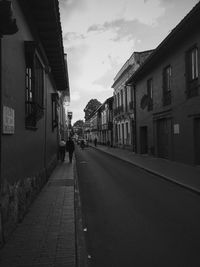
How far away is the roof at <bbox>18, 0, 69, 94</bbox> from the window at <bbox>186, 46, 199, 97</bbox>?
6.29 meters

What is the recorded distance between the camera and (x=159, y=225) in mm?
5996

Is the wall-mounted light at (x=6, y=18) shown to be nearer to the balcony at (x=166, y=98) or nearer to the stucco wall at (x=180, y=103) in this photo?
the stucco wall at (x=180, y=103)

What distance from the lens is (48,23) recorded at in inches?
324

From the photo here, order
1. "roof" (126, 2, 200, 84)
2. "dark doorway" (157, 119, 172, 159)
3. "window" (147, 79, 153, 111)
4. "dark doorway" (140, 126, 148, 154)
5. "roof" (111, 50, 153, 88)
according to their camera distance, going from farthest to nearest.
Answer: "roof" (111, 50, 153, 88)
"dark doorway" (140, 126, 148, 154)
"window" (147, 79, 153, 111)
"dark doorway" (157, 119, 172, 159)
"roof" (126, 2, 200, 84)

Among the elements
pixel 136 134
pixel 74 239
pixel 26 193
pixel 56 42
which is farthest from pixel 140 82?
pixel 74 239

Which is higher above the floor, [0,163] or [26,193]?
[0,163]

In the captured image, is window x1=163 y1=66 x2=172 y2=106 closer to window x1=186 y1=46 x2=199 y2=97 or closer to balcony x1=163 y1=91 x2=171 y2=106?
balcony x1=163 y1=91 x2=171 y2=106

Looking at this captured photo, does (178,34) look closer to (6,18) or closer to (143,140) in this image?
(143,140)

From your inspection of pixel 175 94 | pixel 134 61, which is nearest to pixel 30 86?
pixel 175 94

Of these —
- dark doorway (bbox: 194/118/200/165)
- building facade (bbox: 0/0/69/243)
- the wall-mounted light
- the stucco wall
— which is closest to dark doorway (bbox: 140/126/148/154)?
the stucco wall

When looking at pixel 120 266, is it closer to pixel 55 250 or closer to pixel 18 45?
pixel 55 250

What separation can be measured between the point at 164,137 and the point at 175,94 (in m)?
3.33

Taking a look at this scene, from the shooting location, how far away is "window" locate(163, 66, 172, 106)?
18.6 meters

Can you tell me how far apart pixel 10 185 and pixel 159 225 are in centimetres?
272
